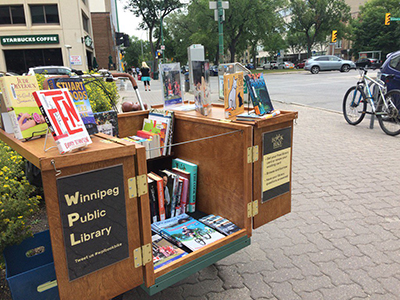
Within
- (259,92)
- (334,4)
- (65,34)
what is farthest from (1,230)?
(334,4)

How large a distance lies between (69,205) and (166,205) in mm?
1391

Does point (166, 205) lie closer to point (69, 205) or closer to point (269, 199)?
point (269, 199)

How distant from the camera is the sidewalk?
2650mm

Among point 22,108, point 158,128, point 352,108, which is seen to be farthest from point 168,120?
point 352,108

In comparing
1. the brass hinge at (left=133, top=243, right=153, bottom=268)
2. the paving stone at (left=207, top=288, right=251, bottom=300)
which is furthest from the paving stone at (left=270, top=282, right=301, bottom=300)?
the brass hinge at (left=133, top=243, right=153, bottom=268)

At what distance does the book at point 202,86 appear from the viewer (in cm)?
291

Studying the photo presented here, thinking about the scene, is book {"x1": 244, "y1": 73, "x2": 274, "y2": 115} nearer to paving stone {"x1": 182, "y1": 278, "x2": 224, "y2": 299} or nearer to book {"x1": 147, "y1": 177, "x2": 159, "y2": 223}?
book {"x1": 147, "y1": 177, "x2": 159, "y2": 223}

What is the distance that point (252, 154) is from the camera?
2516 mm

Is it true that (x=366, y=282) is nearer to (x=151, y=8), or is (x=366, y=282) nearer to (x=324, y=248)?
(x=324, y=248)

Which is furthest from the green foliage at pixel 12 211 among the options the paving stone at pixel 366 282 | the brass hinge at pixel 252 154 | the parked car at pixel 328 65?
the parked car at pixel 328 65

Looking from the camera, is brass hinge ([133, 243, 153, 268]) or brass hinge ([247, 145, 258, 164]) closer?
brass hinge ([133, 243, 153, 268])

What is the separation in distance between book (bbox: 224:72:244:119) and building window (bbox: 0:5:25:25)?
32.3m

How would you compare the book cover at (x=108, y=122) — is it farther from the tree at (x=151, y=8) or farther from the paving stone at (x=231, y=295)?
the tree at (x=151, y=8)

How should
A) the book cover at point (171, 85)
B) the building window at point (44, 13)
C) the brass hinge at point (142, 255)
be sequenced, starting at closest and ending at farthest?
1. the brass hinge at point (142, 255)
2. the book cover at point (171, 85)
3. the building window at point (44, 13)
